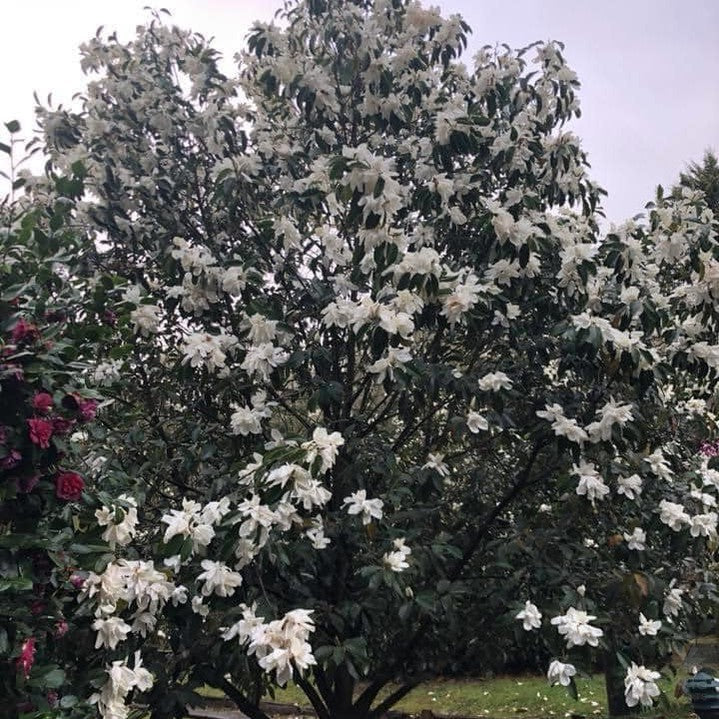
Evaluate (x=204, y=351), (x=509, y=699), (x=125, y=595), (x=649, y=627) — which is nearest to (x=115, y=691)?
(x=125, y=595)

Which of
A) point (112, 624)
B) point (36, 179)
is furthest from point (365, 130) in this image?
point (112, 624)

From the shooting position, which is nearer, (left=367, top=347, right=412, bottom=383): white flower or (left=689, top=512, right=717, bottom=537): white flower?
(left=367, top=347, right=412, bottom=383): white flower

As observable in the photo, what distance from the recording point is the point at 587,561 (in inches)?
126

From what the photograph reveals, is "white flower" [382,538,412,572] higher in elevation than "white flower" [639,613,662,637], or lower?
higher

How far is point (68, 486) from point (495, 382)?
5.58 feet

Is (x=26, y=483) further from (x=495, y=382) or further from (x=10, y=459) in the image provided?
(x=495, y=382)

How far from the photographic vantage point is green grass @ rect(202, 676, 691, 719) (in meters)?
6.50

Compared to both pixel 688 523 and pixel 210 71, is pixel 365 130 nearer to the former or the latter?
pixel 210 71

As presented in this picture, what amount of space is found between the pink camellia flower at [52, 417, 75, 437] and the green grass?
5.01 meters

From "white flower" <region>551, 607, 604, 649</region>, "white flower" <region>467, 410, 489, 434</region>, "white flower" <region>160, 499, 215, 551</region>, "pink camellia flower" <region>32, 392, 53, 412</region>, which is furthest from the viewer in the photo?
"white flower" <region>467, 410, 489, 434</region>

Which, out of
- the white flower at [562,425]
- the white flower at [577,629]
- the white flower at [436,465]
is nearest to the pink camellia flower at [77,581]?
the white flower at [436,465]

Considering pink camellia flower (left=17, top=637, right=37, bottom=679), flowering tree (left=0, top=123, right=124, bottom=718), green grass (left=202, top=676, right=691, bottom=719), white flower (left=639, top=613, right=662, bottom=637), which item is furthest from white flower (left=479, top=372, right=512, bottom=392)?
green grass (left=202, top=676, right=691, bottom=719)

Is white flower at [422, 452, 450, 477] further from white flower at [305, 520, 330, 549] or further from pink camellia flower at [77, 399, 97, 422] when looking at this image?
pink camellia flower at [77, 399, 97, 422]

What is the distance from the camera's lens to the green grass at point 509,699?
650cm
